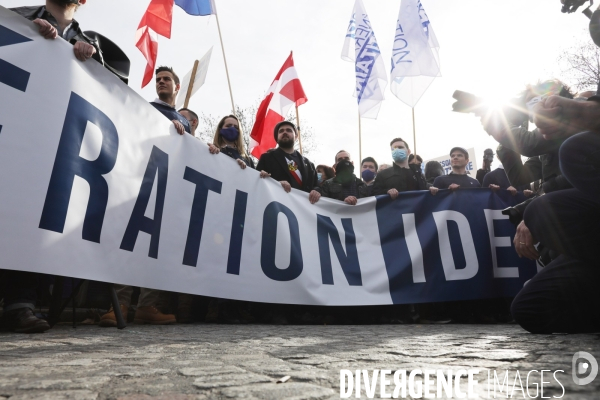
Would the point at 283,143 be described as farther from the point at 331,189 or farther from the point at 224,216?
the point at 224,216

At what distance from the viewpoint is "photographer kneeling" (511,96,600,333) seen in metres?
2.16

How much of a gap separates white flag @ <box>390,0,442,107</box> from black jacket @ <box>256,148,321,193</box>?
3.89 metres

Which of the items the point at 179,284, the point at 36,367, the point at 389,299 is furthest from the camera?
the point at 389,299

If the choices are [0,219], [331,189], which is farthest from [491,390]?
[331,189]

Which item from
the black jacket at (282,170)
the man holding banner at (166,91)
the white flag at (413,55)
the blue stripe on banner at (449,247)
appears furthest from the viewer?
the white flag at (413,55)

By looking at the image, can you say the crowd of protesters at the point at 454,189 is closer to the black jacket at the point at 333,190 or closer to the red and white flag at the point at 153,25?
the black jacket at the point at 333,190

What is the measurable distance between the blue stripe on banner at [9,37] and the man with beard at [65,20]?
18 cm

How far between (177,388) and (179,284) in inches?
99.9

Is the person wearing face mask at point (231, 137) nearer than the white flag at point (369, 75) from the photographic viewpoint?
Yes

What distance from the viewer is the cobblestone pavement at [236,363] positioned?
3.82ft

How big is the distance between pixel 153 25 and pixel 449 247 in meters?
5.95

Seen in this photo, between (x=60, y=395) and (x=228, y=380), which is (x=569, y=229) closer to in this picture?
(x=228, y=380)

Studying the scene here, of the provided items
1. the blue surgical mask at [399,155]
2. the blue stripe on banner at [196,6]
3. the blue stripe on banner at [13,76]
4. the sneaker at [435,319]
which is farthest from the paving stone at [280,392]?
the blue stripe on banner at [196,6]

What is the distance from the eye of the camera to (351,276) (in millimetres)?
4703
